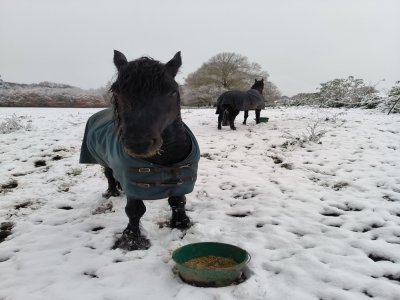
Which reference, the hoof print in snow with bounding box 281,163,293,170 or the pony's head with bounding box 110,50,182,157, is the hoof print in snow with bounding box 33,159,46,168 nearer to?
the pony's head with bounding box 110,50,182,157

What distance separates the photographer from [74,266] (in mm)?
2865

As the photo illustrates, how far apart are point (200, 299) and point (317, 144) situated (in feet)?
17.8

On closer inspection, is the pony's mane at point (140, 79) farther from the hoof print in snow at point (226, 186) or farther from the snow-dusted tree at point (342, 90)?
the snow-dusted tree at point (342, 90)

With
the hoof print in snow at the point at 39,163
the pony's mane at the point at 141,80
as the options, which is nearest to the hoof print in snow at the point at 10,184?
the hoof print in snow at the point at 39,163

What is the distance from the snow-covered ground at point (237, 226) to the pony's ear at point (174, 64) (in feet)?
5.45

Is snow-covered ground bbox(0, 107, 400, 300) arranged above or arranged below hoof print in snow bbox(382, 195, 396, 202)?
below

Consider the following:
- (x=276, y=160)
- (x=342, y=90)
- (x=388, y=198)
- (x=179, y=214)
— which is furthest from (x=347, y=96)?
(x=179, y=214)

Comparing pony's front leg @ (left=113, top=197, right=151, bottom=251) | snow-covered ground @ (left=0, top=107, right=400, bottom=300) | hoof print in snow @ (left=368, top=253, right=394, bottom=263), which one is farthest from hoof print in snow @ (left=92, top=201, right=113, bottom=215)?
hoof print in snow @ (left=368, top=253, right=394, bottom=263)

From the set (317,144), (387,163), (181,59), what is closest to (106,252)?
(181,59)

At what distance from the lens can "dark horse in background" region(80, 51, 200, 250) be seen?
248 cm

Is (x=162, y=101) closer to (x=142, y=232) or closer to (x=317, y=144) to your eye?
(x=142, y=232)

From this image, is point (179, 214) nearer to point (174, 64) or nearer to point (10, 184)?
point (174, 64)

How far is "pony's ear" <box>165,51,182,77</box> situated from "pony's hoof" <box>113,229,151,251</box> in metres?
1.60

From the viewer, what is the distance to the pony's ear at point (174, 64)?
2.87 meters
